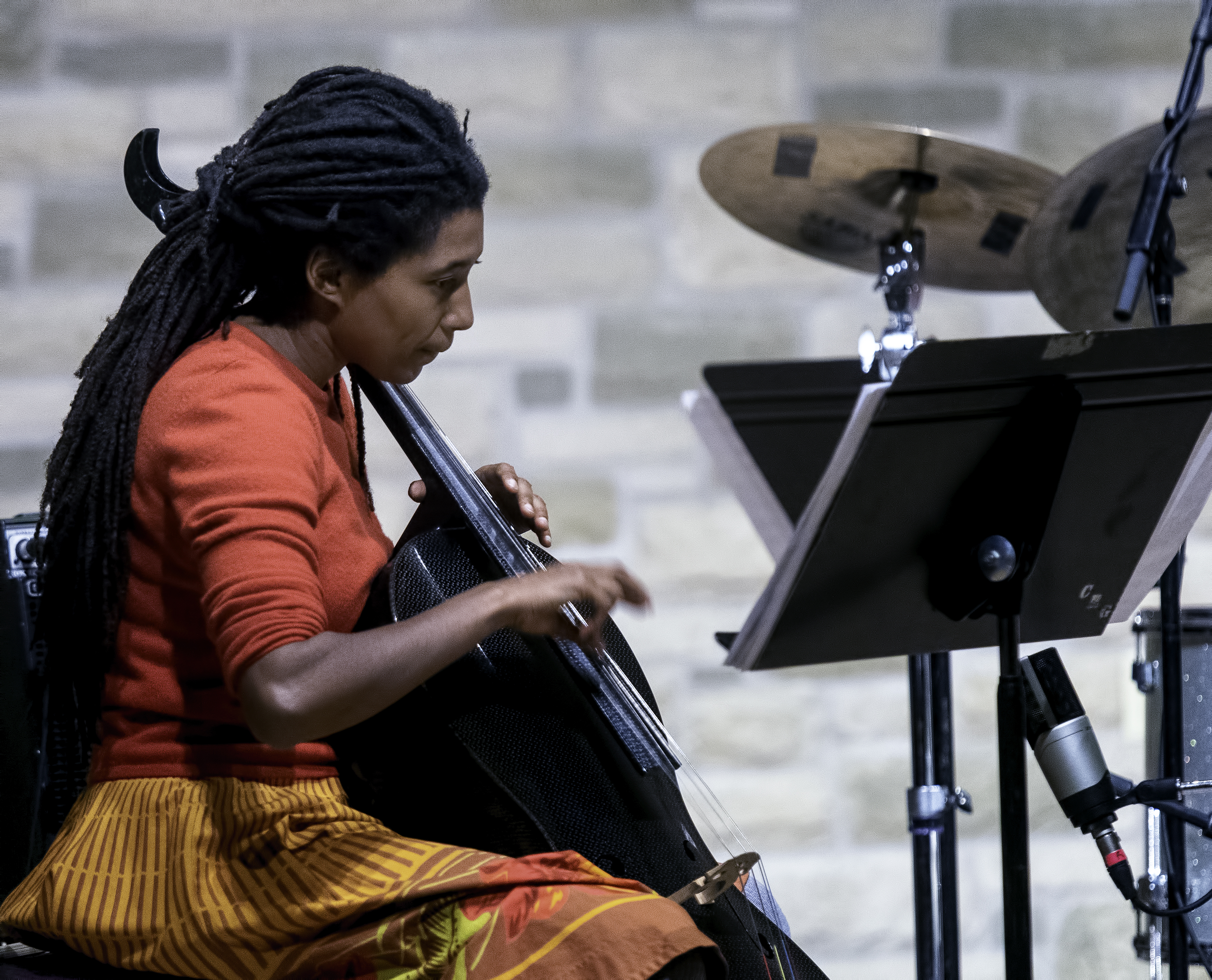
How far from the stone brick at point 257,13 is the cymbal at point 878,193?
67 cm

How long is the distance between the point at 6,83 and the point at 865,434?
77.0 inches

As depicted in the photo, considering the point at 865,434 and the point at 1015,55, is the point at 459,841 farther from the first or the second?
the point at 1015,55

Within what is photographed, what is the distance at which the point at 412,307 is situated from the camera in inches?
53.0

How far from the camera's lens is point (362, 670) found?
1112 mm

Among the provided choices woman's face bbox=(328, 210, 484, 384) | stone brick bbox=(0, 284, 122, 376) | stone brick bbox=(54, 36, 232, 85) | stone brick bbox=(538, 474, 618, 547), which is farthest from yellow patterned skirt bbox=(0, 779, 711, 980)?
stone brick bbox=(54, 36, 232, 85)

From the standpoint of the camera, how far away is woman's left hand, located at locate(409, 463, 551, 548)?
1606 millimetres

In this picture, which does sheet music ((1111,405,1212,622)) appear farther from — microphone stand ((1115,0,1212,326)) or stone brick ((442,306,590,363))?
stone brick ((442,306,590,363))

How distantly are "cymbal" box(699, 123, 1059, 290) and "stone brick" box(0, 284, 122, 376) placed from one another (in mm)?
1138

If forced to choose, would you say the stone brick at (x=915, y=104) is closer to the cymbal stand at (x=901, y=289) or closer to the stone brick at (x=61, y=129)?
the cymbal stand at (x=901, y=289)

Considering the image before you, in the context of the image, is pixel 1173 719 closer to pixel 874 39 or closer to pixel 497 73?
pixel 874 39

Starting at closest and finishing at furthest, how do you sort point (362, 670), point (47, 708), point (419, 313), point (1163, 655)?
1. point (362, 670)
2. point (419, 313)
3. point (47, 708)
4. point (1163, 655)

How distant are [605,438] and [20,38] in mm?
1279

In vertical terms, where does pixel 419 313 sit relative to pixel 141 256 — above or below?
below

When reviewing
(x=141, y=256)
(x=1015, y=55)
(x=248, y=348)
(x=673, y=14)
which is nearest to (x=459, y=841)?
(x=248, y=348)
